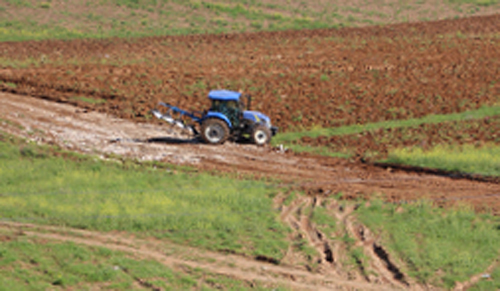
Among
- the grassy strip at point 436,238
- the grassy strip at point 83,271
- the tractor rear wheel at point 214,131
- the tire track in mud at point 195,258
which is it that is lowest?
the grassy strip at point 83,271

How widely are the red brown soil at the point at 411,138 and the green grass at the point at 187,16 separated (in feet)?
88.6

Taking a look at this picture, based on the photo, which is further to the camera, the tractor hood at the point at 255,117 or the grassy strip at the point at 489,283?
the tractor hood at the point at 255,117

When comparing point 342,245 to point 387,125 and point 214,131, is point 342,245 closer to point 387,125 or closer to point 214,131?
point 214,131

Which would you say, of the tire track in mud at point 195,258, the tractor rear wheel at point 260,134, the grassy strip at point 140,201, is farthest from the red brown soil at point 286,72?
the tire track in mud at point 195,258

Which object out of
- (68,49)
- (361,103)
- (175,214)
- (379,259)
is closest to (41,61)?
(68,49)

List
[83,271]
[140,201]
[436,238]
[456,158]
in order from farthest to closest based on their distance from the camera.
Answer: [456,158], [140,201], [436,238], [83,271]

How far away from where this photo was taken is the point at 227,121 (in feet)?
79.2

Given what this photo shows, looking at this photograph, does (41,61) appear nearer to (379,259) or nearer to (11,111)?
(11,111)

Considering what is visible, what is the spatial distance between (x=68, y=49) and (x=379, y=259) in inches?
1204

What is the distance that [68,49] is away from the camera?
40.1 m

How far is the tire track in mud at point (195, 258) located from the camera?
14383 mm

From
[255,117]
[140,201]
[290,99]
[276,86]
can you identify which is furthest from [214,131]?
[276,86]

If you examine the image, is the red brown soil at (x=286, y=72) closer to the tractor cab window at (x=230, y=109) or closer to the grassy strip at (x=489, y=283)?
the tractor cab window at (x=230, y=109)

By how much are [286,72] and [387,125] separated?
31.0 feet
